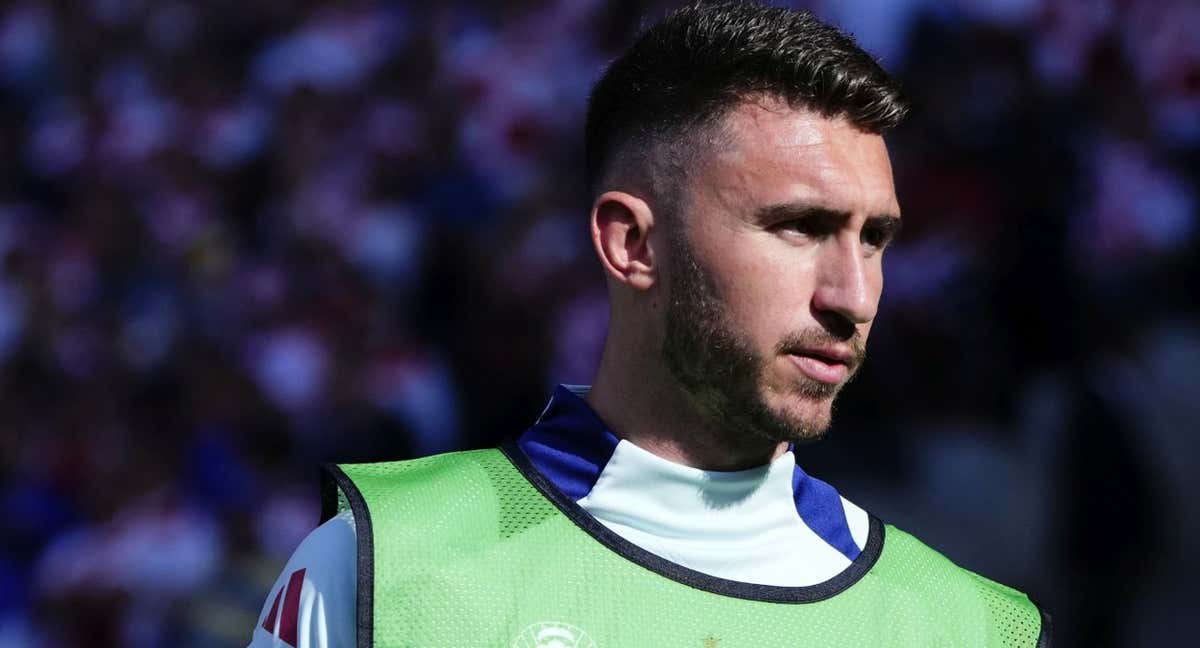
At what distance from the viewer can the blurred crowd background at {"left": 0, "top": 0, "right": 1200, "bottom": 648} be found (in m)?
3.49

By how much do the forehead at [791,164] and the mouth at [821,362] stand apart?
0.15 metres

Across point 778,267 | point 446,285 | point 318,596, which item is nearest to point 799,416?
point 778,267

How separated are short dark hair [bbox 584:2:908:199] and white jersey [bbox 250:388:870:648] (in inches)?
13.1

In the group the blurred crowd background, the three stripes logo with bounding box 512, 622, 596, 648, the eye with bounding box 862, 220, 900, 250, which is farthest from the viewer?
the blurred crowd background

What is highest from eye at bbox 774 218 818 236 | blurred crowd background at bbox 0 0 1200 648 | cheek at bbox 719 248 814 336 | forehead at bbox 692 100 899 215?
forehead at bbox 692 100 899 215

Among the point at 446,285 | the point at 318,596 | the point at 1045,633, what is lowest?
the point at 446,285

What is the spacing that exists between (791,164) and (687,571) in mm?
446

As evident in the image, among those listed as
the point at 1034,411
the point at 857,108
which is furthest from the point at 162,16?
the point at 857,108

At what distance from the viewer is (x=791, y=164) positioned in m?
1.60

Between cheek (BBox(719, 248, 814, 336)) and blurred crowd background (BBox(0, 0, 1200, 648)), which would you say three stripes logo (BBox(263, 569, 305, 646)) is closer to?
cheek (BBox(719, 248, 814, 336))

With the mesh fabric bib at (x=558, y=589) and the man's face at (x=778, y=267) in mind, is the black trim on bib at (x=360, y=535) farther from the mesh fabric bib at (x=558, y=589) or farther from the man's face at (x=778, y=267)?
the man's face at (x=778, y=267)

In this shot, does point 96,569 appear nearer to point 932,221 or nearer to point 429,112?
point 429,112

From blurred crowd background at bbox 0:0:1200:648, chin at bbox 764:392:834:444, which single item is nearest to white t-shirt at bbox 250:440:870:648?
chin at bbox 764:392:834:444

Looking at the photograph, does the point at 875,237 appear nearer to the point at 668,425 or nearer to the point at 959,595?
the point at 668,425
